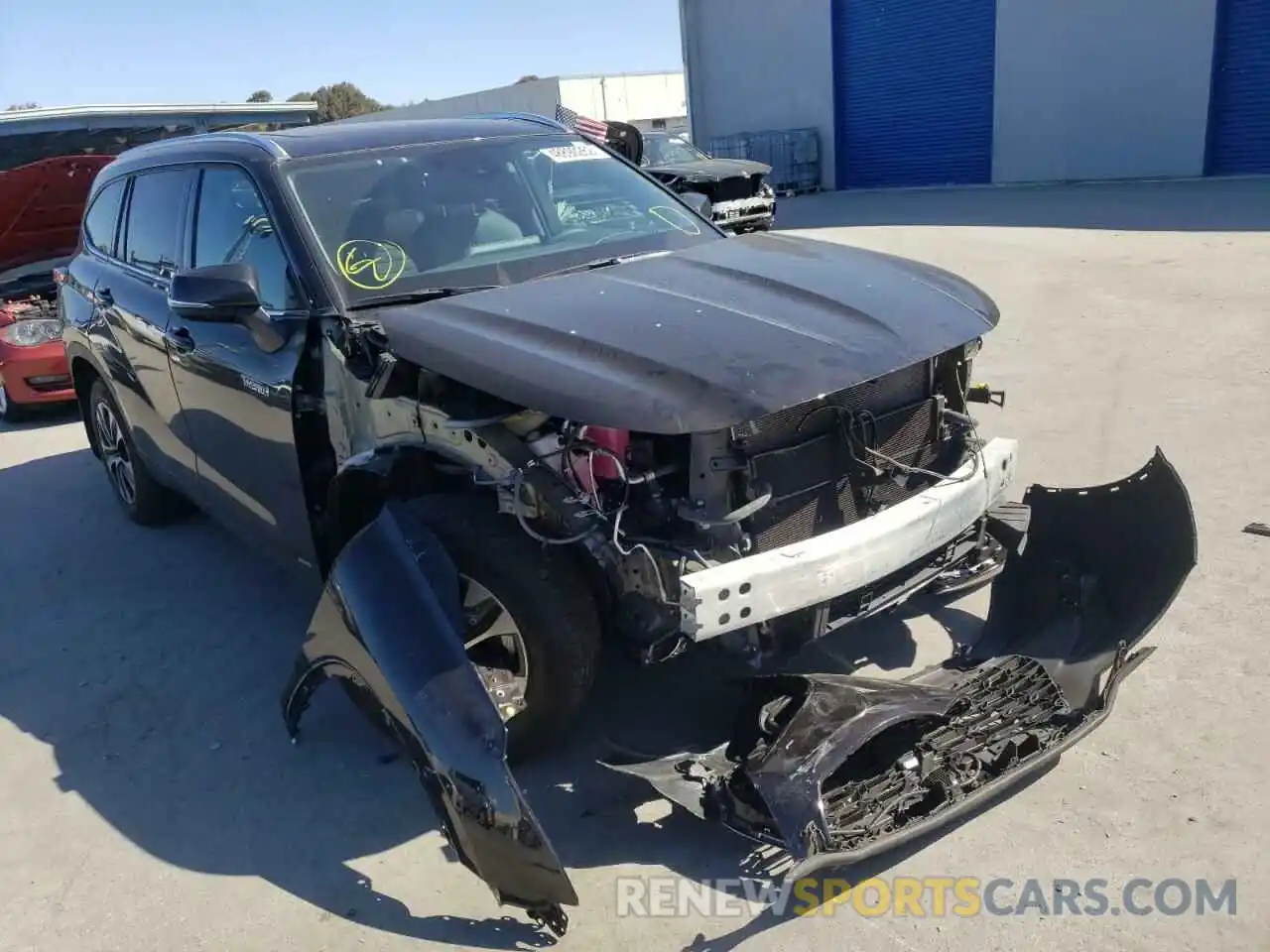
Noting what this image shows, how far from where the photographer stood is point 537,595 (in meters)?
3.06

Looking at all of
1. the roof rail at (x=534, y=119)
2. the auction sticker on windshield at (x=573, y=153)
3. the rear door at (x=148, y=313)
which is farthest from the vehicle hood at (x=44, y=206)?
the auction sticker on windshield at (x=573, y=153)

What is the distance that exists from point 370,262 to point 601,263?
855 millimetres

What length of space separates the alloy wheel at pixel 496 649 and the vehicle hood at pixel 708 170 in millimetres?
12319

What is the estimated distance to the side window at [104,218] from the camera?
546 cm

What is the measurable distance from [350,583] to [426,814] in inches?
30.8

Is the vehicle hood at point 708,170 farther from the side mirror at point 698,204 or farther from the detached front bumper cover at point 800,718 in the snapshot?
the detached front bumper cover at point 800,718

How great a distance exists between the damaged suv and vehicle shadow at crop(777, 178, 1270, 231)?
34.5ft

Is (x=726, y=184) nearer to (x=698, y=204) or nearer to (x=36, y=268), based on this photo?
(x=36, y=268)

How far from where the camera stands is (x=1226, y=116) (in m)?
16.8

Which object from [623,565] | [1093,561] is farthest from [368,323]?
[1093,561]

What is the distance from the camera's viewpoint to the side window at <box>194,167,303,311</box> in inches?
150

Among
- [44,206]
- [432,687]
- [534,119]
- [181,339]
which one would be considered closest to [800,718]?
[432,687]

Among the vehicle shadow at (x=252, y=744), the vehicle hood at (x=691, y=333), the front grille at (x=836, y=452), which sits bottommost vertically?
the vehicle shadow at (x=252, y=744)

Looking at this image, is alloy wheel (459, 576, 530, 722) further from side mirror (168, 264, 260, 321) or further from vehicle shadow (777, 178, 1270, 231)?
vehicle shadow (777, 178, 1270, 231)
